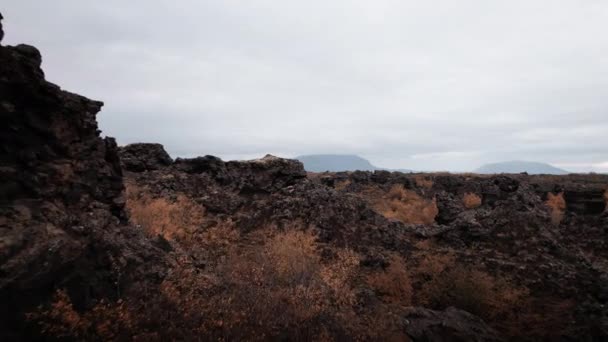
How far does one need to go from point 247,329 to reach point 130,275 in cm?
246

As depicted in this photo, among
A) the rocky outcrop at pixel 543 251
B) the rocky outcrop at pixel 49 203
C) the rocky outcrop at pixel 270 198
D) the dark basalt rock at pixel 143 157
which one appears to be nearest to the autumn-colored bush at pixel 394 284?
the rocky outcrop at pixel 270 198

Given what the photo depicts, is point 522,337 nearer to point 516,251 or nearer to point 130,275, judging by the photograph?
point 516,251

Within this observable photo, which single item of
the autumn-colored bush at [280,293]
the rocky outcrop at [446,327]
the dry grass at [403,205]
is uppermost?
the dry grass at [403,205]

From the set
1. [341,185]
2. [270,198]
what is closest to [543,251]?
[270,198]

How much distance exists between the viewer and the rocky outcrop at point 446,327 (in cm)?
817

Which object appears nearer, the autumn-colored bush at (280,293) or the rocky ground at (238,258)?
the rocky ground at (238,258)

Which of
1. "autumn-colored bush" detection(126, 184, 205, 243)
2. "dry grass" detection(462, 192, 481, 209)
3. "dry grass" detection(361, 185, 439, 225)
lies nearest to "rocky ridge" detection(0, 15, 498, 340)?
"autumn-colored bush" detection(126, 184, 205, 243)

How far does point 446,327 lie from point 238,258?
17.8 ft

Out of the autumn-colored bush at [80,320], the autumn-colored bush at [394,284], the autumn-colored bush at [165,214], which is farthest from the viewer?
the autumn-colored bush at [165,214]

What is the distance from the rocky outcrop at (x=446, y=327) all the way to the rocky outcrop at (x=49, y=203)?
5.80 meters

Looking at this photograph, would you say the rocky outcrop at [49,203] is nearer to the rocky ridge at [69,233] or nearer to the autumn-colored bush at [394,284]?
the rocky ridge at [69,233]

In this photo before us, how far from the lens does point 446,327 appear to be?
8.33 meters

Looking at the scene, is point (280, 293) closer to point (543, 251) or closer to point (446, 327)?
point (446, 327)

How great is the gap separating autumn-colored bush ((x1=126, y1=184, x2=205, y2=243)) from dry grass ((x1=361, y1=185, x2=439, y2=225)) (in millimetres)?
12386
